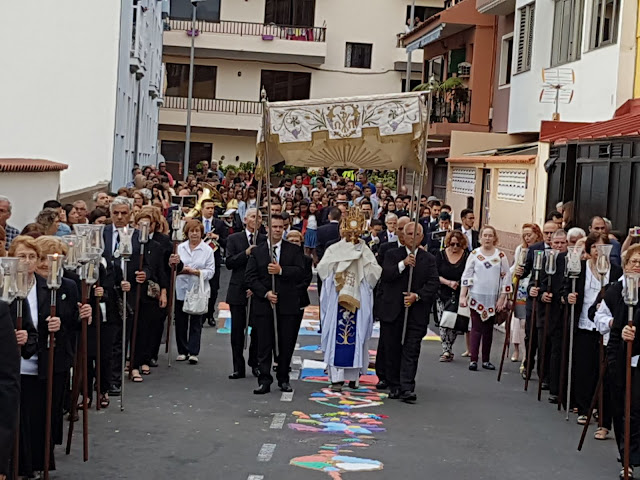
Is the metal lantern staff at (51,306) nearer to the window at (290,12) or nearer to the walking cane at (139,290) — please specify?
the walking cane at (139,290)

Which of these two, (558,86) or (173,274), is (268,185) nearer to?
(173,274)

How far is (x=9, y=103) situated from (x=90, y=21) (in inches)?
231

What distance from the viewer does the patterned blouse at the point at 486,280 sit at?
14.8m

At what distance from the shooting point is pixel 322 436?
10.4 metres

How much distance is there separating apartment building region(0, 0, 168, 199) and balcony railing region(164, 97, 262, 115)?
21.2 metres

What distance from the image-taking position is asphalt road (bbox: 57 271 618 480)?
9.20m

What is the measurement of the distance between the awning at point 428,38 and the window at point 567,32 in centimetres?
918

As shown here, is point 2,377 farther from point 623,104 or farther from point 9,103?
point 623,104

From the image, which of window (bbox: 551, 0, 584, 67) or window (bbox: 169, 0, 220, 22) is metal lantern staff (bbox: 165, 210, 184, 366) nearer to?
window (bbox: 551, 0, 584, 67)

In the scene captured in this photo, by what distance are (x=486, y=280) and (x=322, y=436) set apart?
504 cm

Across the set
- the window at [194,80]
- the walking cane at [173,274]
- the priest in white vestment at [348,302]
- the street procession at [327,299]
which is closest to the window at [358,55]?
the window at [194,80]

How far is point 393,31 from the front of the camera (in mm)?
57719

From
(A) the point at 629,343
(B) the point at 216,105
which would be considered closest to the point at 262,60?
(B) the point at 216,105

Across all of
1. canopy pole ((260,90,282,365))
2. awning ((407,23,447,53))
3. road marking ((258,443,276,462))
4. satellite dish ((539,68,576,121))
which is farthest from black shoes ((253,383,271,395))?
awning ((407,23,447,53))
